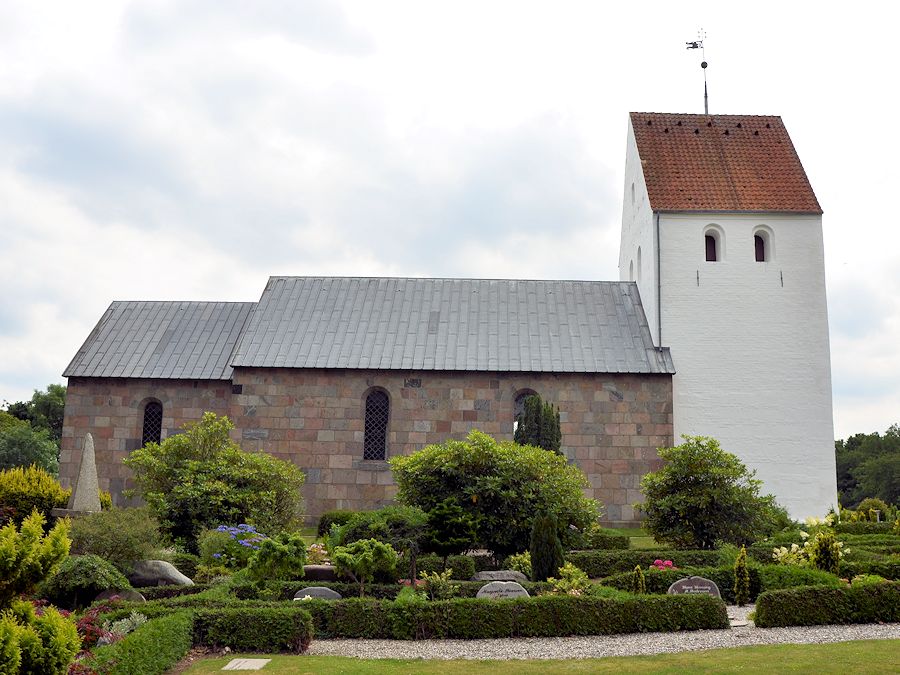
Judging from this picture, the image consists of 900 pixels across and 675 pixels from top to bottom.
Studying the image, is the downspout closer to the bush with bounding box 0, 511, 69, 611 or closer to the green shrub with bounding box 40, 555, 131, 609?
the green shrub with bounding box 40, 555, 131, 609

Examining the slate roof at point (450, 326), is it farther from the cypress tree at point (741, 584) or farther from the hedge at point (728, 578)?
the cypress tree at point (741, 584)

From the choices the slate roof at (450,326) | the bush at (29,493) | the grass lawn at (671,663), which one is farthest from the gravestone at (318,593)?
the slate roof at (450,326)

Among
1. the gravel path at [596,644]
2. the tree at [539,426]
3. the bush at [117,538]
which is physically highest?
the tree at [539,426]

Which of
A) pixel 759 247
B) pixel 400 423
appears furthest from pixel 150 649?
pixel 759 247

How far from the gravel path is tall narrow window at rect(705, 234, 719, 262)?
13.0m

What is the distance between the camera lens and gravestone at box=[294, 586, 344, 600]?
9766mm

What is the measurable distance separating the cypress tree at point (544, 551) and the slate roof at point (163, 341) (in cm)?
1076

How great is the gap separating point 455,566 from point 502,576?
2.61 ft

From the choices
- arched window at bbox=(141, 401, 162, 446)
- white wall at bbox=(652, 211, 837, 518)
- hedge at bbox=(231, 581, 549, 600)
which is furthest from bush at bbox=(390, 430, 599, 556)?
arched window at bbox=(141, 401, 162, 446)

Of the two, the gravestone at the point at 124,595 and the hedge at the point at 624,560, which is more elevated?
the hedge at the point at 624,560

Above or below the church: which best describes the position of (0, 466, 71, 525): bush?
below

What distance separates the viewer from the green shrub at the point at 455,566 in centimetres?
1182

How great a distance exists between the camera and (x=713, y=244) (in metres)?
20.8

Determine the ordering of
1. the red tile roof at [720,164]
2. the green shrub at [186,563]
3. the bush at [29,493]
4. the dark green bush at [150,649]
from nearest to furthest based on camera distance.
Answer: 1. the dark green bush at [150,649]
2. the green shrub at [186,563]
3. the bush at [29,493]
4. the red tile roof at [720,164]
